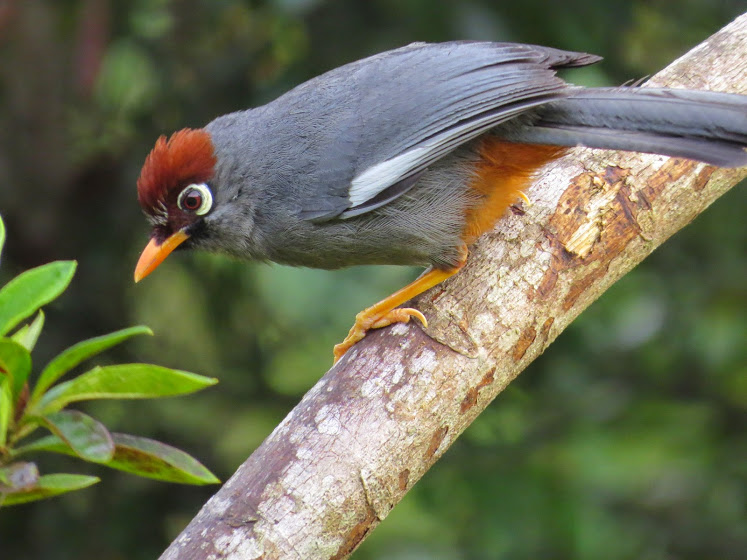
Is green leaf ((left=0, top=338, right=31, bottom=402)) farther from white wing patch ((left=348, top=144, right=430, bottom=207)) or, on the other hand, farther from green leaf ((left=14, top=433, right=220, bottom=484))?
white wing patch ((left=348, top=144, right=430, bottom=207))

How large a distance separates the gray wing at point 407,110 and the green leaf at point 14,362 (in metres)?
1.38

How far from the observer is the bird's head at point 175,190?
3270 millimetres

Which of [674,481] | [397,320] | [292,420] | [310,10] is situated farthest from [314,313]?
[674,481]

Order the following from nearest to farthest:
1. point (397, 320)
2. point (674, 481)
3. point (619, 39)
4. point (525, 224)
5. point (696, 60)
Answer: point (397, 320), point (525, 224), point (696, 60), point (674, 481), point (619, 39)

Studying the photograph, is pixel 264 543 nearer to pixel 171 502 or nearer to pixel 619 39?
pixel 171 502

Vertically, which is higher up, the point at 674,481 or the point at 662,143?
the point at 662,143

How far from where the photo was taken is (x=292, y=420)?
2701 mm

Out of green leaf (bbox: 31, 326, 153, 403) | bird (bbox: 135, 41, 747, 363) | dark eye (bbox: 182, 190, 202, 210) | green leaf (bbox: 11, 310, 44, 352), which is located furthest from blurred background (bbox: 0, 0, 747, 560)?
green leaf (bbox: 31, 326, 153, 403)

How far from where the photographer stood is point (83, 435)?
2004 mm

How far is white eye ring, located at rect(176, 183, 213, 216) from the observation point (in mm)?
3330

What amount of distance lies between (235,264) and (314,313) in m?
1.03

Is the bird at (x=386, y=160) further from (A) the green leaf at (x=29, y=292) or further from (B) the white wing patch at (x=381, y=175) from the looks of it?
(A) the green leaf at (x=29, y=292)

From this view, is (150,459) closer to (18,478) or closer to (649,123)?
(18,478)

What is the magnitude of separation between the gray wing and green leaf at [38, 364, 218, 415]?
123 cm
